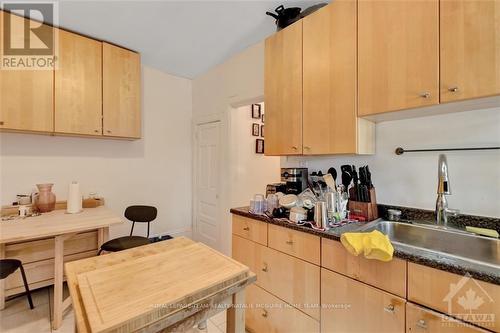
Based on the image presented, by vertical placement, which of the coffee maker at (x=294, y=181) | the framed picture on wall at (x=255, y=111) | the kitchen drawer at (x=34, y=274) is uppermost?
the framed picture on wall at (x=255, y=111)

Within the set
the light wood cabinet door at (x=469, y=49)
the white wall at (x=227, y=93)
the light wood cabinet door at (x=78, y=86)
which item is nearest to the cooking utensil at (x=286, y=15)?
the white wall at (x=227, y=93)

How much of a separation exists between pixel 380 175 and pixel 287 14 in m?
1.53

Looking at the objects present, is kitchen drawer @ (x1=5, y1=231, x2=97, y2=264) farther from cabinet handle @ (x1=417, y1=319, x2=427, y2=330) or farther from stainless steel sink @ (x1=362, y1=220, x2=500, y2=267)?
cabinet handle @ (x1=417, y1=319, x2=427, y2=330)

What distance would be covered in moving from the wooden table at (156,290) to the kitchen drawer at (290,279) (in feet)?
1.81

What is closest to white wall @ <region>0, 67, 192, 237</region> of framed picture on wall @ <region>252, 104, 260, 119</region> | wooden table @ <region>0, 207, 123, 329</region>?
wooden table @ <region>0, 207, 123, 329</region>

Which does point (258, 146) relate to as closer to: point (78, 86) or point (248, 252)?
point (248, 252)

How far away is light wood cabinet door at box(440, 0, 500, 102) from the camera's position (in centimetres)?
104

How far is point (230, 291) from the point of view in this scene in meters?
0.96

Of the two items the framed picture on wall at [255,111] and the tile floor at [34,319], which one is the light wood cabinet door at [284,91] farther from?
the tile floor at [34,319]

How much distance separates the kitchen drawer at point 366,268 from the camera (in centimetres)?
109

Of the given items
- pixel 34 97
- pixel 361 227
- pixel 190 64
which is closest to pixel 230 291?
pixel 361 227

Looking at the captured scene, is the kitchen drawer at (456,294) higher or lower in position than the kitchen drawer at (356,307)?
higher

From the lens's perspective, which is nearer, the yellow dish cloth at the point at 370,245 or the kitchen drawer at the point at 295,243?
the yellow dish cloth at the point at 370,245

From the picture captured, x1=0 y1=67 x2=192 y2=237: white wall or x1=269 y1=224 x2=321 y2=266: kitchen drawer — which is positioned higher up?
x1=0 y1=67 x2=192 y2=237: white wall
